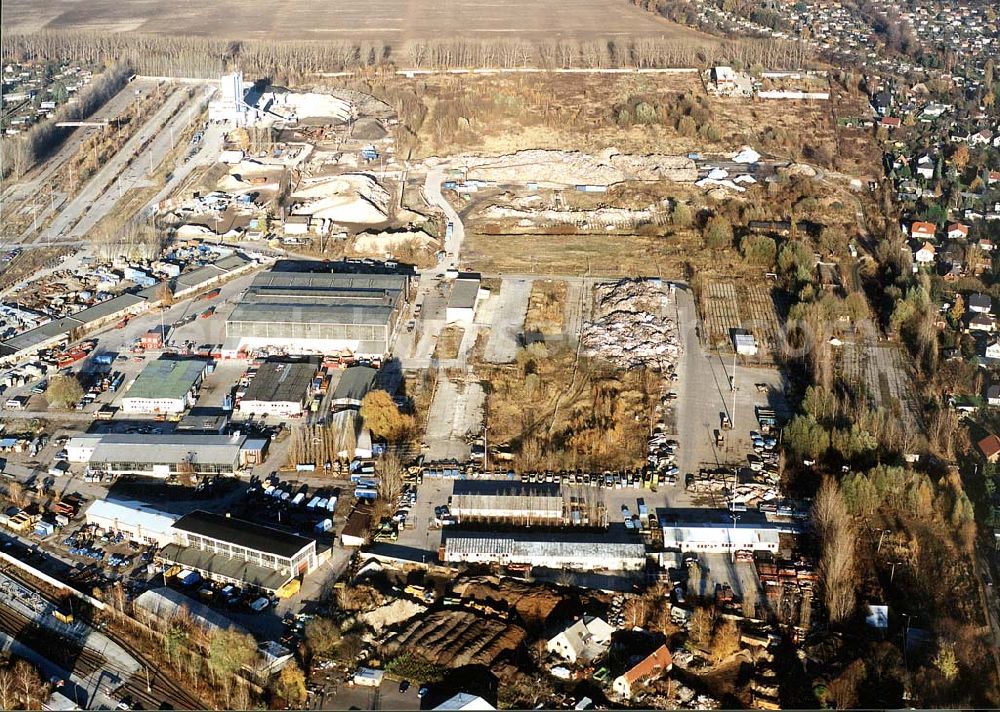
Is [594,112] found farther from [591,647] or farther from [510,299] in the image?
[591,647]

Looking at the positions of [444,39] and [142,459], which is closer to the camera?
[142,459]

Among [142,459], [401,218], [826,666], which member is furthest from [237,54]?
[826,666]

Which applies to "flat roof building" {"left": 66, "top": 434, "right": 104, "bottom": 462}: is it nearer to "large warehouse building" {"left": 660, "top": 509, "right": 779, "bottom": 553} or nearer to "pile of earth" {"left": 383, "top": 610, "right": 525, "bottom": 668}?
"pile of earth" {"left": 383, "top": 610, "right": 525, "bottom": 668}

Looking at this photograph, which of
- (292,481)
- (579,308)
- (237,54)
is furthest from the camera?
(237,54)

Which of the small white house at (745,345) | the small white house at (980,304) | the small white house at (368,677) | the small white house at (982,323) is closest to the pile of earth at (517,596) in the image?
the small white house at (368,677)

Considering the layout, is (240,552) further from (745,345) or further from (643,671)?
(745,345)

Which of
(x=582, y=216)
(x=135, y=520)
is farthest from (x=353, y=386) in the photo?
(x=582, y=216)

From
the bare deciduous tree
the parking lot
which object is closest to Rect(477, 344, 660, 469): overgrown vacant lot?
the parking lot
